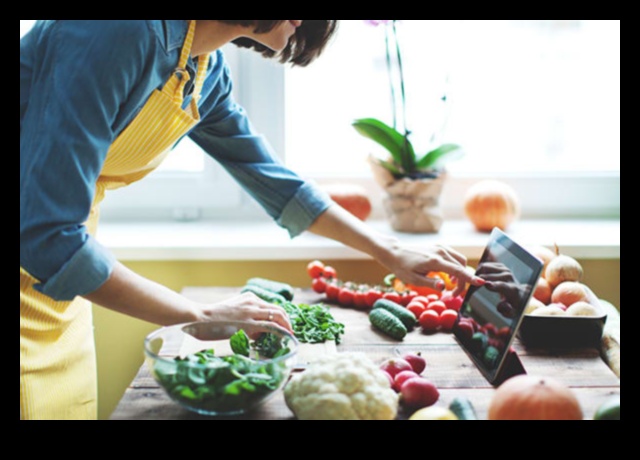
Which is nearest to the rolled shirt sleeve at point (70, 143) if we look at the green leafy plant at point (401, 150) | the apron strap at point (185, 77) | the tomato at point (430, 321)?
the apron strap at point (185, 77)

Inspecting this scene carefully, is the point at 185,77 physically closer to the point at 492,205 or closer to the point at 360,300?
the point at 360,300

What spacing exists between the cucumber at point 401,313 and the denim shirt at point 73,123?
2.11 ft

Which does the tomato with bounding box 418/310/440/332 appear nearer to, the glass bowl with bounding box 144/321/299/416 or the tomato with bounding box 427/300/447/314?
the tomato with bounding box 427/300/447/314

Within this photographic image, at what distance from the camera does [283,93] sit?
2186 millimetres

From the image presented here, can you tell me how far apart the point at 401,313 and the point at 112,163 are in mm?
630

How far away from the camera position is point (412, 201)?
206 centimetres

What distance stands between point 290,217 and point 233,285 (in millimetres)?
528

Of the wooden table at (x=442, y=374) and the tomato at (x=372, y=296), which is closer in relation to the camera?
the wooden table at (x=442, y=374)

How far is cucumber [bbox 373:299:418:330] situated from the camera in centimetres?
150

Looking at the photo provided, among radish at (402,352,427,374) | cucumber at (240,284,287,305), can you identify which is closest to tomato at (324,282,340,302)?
cucumber at (240,284,287,305)

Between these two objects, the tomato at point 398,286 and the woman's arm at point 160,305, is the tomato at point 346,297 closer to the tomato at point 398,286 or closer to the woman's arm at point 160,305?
the tomato at point 398,286

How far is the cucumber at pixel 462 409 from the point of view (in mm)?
1038

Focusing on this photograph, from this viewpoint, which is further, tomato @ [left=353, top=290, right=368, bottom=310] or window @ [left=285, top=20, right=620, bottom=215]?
window @ [left=285, top=20, right=620, bottom=215]
